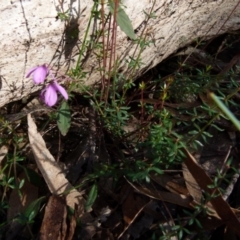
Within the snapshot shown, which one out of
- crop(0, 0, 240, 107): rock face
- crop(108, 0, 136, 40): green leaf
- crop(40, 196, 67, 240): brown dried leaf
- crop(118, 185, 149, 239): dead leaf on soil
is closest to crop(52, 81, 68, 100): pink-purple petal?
crop(0, 0, 240, 107): rock face

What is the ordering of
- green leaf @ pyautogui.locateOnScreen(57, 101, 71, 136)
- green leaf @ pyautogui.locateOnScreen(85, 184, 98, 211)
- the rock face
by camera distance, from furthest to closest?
green leaf @ pyautogui.locateOnScreen(57, 101, 71, 136) < green leaf @ pyautogui.locateOnScreen(85, 184, 98, 211) < the rock face

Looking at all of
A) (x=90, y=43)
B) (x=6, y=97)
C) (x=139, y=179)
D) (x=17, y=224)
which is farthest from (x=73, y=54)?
(x=17, y=224)

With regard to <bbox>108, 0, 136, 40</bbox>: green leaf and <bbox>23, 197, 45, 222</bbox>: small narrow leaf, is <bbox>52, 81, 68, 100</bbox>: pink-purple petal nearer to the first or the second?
<bbox>108, 0, 136, 40</bbox>: green leaf

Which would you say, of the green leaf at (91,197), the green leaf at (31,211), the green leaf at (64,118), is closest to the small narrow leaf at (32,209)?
the green leaf at (31,211)

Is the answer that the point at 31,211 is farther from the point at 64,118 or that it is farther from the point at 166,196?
the point at 166,196

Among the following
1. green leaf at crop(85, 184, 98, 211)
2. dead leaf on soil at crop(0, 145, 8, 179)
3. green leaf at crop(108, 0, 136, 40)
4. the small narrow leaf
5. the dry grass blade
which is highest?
green leaf at crop(108, 0, 136, 40)

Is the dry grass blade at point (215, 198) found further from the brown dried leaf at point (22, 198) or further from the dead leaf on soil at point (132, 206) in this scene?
the brown dried leaf at point (22, 198)
